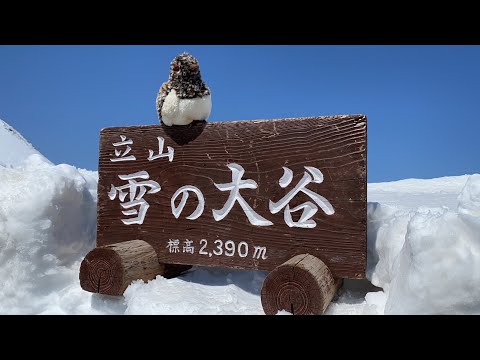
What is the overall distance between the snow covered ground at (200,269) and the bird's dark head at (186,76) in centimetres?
135

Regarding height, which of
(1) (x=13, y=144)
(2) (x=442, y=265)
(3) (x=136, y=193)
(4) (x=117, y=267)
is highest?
(1) (x=13, y=144)

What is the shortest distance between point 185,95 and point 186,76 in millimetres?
139

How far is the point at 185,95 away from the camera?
2.54 metres

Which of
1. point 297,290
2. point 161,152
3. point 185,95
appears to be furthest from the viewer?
point 161,152

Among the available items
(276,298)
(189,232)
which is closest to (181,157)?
(189,232)

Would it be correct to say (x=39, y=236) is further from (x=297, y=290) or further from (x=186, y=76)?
(x=297, y=290)

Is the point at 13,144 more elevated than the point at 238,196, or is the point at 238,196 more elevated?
the point at 13,144

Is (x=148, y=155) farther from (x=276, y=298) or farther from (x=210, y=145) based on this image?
(x=276, y=298)

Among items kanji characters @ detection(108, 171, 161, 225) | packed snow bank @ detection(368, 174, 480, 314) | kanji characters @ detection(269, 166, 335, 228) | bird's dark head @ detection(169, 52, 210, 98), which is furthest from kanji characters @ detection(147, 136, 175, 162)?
packed snow bank @ detection(368, 174, 480, 314)

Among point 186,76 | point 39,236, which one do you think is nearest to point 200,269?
point 39,236

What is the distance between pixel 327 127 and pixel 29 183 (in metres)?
2.46

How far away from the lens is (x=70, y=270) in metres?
2.95

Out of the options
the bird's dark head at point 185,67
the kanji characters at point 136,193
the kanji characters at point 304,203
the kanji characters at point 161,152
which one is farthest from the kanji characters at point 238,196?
the bird's dark head at point 185,67

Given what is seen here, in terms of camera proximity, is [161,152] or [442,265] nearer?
[442,265]
